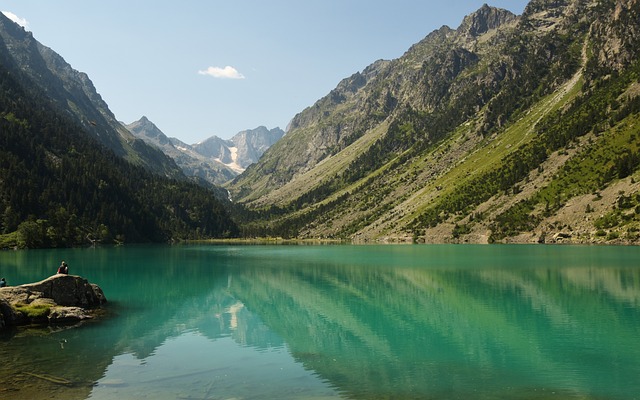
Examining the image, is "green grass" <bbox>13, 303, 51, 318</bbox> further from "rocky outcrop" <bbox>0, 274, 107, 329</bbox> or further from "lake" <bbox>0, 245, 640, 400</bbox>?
"lake" <bbox>0, 245, 640, 400</bbox>

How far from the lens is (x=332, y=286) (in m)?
64.7

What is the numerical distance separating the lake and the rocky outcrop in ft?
7.24

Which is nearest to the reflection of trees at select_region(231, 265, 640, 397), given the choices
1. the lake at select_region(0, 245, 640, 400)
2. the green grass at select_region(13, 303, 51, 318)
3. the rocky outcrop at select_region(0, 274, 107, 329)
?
the lake at select_region(0, 245, 640, 400)

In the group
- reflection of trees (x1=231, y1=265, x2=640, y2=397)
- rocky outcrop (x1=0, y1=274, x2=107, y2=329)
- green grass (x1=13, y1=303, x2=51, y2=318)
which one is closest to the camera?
reflection of trees (x1=231, y1=265, x2=640, y2=397)

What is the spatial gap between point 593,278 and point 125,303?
60688 millimetres

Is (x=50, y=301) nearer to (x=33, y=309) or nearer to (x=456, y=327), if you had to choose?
(x=33, y=309)

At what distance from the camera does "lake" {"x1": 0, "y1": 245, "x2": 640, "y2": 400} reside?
23.6 metres

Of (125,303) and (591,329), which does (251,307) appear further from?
(591,329)

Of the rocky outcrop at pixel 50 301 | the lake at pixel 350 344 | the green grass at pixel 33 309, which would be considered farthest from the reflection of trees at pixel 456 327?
the green grass at pixel 33 309

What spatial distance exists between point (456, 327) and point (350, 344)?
9.69 metres

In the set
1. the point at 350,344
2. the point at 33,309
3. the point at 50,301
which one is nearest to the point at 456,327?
the point at 350,344

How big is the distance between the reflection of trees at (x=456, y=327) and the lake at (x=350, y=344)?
128mm

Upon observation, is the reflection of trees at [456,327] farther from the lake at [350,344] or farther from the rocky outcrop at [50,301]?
the rocky outcrop at [50,301]

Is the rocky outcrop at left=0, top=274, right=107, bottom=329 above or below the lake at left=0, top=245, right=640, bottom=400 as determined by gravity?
above
